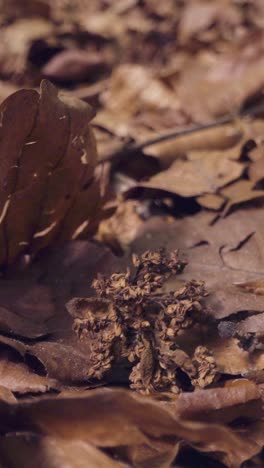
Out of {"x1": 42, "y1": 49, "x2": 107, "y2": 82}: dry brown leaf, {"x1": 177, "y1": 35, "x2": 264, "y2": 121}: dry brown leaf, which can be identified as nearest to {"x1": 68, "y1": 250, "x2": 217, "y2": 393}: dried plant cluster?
{"x1": 177, "y1": 35, "x2": 264, "y2": 121}: dry brown leaf

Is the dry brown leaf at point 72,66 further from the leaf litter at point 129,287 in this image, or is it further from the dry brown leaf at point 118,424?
the dry brown leaf at point 118,424

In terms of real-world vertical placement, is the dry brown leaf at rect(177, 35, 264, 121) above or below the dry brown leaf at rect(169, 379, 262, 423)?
below

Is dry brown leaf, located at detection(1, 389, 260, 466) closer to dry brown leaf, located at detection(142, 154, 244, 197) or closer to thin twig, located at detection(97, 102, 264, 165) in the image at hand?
dry brown leaf, located at detection(142, 154, 244, 197)

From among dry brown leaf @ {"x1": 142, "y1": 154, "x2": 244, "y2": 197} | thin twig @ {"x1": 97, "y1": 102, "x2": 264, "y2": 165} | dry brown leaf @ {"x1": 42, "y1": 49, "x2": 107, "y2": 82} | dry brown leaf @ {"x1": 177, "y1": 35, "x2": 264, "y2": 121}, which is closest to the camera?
dry brown leaf @ {"x1": 142, "y1": 154, "x2": 244, "y2": 197}

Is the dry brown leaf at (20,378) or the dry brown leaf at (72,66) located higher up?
the dry brown leaf at (20,378)

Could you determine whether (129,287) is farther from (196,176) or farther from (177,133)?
(177,133)

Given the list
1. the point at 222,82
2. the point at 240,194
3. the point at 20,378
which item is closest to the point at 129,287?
→ the point at 20,378

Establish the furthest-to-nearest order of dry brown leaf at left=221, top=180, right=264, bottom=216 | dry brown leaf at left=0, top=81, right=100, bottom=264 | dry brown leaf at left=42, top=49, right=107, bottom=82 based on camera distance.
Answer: dry brown leaf at left=42, top=49, right=107, bottom=82
dry brown leaf at left=221, top=180, right=264, bottom=216
dry brown leaf at left=0, top=81, right=100, bottom=264

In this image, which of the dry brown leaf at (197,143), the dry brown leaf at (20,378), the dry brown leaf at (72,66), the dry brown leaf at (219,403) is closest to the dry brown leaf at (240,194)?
the dry brown leaf at (197,143)
